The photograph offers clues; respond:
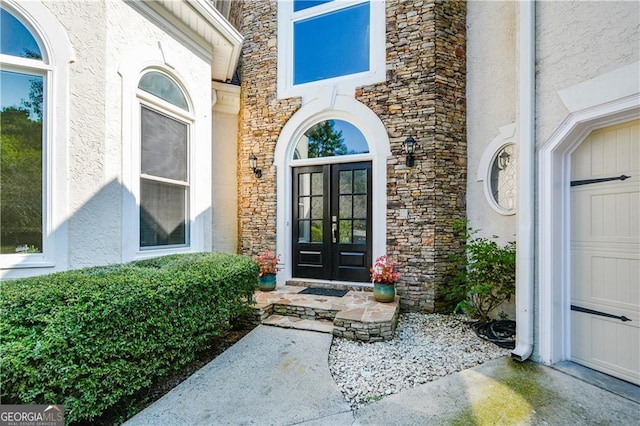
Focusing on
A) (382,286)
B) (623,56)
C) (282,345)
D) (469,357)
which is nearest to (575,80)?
(623,56)

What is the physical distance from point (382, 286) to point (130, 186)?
14.3ft

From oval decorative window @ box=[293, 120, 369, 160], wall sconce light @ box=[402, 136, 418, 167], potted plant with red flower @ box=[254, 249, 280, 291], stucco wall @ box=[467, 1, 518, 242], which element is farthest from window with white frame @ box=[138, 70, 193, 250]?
stucco wall @ box=[467, 1, 518, 242]

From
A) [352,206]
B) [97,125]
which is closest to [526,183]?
[352,206]

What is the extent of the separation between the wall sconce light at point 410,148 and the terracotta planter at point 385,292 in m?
2.37

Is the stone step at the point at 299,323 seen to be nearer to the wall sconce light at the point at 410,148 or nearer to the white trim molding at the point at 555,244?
the white trim molding at the point at 555,244

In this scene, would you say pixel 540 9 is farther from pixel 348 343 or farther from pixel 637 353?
pixel 348 343

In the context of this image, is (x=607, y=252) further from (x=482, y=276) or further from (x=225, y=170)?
(x=225, y=170)

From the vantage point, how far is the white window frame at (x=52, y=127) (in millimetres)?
3414

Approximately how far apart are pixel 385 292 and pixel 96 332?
424 centimetres

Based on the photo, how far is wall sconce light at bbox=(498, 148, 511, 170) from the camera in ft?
18.1

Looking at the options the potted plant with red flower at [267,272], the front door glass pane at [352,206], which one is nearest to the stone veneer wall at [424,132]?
the front door glass pane at [352,206]

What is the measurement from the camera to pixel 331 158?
664cm

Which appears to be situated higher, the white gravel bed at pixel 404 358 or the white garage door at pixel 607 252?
the white garage door at pixel 607 252

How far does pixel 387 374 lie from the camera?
344 centimetres
